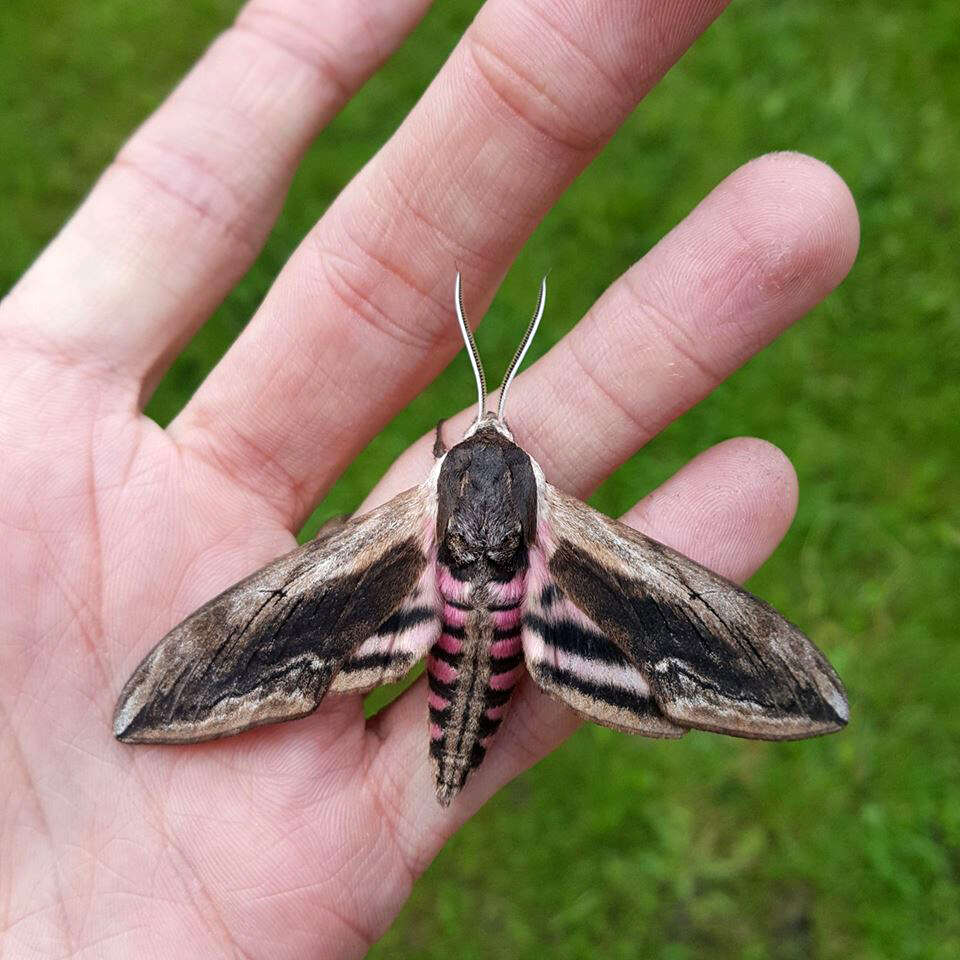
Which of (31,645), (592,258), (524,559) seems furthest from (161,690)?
(592,258)

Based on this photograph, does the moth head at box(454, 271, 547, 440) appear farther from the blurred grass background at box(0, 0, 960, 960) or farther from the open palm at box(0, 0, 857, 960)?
the blurred grass background at box(0, 0, 960, 960)

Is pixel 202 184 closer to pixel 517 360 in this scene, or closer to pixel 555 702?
pixel 517 360

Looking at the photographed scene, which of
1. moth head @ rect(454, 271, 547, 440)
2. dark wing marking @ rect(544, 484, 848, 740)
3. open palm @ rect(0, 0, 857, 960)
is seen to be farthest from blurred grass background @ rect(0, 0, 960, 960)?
dark wing marking @ rect(544, 484, 848, 740)

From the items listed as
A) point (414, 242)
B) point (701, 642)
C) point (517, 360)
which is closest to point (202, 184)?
point (414, 242)

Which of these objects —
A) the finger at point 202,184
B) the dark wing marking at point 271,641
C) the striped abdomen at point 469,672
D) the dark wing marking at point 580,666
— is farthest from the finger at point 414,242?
the dark wing marking at point 580,666

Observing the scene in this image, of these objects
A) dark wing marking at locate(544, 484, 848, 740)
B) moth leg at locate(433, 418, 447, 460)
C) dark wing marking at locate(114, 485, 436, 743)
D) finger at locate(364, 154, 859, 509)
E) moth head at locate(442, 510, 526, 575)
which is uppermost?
finger at locate(364, 154, 859, 509)

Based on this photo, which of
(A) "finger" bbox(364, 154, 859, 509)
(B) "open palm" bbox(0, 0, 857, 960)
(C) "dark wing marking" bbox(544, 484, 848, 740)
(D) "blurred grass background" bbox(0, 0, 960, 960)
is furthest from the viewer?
(D) "blurred grass background" bbox(0, 0, 960, 960)
